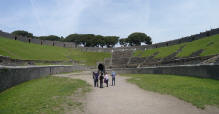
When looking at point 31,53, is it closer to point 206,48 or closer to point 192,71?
point 192,71

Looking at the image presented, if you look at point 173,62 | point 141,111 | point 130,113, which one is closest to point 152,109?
point 141,111

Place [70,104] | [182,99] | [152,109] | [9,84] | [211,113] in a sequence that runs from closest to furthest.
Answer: [211,113] < [152,109] < [70,104] < [182,99] < [9,84]

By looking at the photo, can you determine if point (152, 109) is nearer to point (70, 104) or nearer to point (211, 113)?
point (211, 113)

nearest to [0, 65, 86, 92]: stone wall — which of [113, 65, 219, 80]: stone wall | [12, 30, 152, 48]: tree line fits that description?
[113, 65, 219, 80]: stone wall

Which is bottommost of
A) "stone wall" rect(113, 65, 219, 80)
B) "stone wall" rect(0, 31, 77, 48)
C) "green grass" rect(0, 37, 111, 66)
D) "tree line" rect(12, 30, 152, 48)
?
"stone wall" rect(113, 65, 219, 80)

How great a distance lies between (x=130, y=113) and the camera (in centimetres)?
725

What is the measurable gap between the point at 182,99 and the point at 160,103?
153 centimetres

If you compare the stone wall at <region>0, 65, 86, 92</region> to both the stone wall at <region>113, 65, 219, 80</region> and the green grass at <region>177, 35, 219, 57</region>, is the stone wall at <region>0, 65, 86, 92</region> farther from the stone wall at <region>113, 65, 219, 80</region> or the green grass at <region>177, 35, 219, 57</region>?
the green grass at <region>177, 35, 219, 57</region>

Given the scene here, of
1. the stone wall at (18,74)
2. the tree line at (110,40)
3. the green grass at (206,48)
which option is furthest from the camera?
the tree line at (110,40)

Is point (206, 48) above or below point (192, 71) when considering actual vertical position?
above

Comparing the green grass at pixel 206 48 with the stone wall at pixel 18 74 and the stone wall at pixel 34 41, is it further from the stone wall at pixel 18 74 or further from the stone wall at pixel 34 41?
the stone wall at pixel 34 41

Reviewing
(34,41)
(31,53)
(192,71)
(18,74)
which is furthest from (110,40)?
(18,74)

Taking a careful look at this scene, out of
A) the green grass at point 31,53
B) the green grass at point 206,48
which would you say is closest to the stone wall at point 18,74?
the green grass at point 31,53

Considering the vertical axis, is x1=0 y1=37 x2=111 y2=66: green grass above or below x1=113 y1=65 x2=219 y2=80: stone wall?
above
